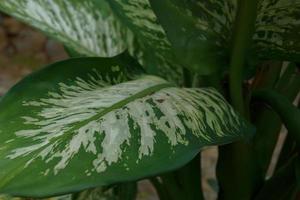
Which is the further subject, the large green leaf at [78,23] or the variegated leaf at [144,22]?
the large green leaf at [78,23]

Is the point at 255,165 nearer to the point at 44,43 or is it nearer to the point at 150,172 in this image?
the point at 150,172

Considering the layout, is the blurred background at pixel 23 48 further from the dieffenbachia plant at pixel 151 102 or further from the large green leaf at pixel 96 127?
the large green leaf at pixel 96 127

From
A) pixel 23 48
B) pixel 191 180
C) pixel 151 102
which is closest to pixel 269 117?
pixel 191 180

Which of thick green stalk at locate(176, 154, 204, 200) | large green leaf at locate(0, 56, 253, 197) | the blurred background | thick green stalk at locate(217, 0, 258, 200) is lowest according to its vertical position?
the blurred background

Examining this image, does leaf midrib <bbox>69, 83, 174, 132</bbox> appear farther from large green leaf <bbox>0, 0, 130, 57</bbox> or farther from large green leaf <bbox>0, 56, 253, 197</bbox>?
large green leaf <bbox>0, 0, 130, 57</bbox>

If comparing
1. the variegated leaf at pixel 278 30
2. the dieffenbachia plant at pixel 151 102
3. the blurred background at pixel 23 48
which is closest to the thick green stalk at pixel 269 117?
the dieffenbachia plant at pixel 151 102

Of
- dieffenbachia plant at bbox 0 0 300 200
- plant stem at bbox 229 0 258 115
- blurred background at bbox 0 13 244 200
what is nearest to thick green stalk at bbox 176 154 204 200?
dieffenbachia plant at bbox 0 0 300 200
